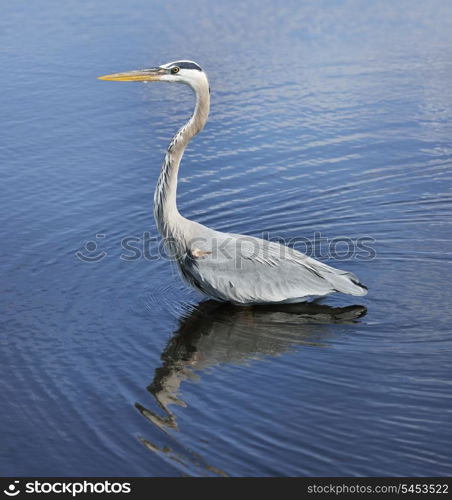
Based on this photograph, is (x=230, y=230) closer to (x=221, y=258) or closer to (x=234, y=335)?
(x=221, y=258)

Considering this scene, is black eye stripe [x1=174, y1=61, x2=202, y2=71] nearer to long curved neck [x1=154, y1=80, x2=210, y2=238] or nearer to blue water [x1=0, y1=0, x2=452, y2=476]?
long curved neck [x1=154, y1=80, x2=210, y2=238]

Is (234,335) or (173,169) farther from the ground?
(173,169)

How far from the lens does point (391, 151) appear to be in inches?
522

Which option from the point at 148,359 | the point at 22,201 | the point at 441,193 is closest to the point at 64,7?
the point at 22,201

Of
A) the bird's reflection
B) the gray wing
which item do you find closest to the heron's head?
the gray wing

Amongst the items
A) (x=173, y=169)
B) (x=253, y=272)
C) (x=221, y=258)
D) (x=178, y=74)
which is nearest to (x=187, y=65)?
(x=178, y=74)

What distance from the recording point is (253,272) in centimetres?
959

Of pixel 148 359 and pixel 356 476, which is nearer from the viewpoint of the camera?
pixel 356 476

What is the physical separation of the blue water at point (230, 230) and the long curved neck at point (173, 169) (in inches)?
27.7

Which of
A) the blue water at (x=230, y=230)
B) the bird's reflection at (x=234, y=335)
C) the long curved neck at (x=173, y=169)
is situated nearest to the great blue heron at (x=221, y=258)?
the long curved neck at (x=173, y=169)

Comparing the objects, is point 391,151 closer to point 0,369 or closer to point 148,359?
point 148,359

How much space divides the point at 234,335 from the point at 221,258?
946 millimetres

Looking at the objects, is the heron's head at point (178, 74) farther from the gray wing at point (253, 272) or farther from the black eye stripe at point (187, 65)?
the gray wing at point (253, 272)
